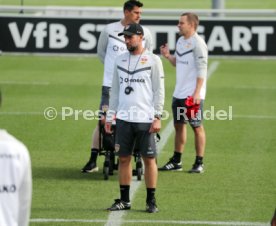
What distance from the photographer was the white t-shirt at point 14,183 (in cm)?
639

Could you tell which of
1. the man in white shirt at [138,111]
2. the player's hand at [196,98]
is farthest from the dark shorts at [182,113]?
the man in white shirt at [138,111]

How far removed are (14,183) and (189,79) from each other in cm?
784

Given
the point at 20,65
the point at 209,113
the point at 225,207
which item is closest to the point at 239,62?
the point at 20,65

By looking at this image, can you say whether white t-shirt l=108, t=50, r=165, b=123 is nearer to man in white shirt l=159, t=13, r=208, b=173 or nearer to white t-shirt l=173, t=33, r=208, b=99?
man in white shirt l=159, t=13, r=208, b=173

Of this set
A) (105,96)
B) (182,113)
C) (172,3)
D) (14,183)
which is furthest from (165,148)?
(172,3)

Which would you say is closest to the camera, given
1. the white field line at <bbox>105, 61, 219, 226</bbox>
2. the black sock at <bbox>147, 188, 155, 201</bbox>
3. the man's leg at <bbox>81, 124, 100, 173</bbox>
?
the white field line at <bbox>105, 61, 219, 226</bbox>

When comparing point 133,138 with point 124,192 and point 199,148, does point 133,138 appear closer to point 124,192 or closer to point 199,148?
point 124,192

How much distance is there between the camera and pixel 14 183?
6.42m

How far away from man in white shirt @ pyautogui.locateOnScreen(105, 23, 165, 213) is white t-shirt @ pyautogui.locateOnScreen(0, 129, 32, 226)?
527 centimetres

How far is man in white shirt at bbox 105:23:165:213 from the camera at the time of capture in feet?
38.3

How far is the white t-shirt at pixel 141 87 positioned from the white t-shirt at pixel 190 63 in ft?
7.09

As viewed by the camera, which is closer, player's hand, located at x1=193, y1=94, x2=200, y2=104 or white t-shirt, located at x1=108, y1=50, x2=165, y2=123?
white t-shirt, located at x1=108, y1=50, x2=165, y2=123

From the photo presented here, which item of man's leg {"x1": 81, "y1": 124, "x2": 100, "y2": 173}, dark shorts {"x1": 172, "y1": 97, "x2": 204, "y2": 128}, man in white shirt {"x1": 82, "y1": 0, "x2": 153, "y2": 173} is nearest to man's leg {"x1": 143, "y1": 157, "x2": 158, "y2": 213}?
man in white shirt {"x1": 82, "y1": 0, "x2": 153, "y2": 173}

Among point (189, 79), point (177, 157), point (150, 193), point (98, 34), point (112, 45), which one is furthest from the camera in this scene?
point (98, 34)
